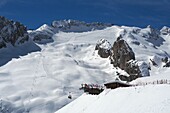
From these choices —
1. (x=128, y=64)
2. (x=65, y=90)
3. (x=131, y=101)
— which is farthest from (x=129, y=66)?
(x=131, y=101)

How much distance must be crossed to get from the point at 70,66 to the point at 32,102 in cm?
5505

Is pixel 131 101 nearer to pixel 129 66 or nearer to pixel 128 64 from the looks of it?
pixel 129 66

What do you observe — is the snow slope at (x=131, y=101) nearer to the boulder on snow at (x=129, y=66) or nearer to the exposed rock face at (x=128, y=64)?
the boulder on snow at (x=129, y=66)

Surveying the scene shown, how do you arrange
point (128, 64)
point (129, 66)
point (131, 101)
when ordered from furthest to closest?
1. point (128, 64)
2. point (129, 66)
3. point (131, 101)

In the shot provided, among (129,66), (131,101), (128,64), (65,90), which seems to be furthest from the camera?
(128,64)

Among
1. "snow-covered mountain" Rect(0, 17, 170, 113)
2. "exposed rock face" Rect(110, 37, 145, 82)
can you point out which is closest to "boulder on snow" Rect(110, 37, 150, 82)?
"exposed rock face" Rect(110, 37, 145, 82)

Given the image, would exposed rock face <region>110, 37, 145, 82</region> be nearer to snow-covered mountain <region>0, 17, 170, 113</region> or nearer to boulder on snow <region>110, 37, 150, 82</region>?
boulder on snow <region>110, 37, 150, 82</region>

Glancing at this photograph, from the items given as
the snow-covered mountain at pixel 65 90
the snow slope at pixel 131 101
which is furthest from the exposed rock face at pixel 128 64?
the snow slope at pixel 131 101

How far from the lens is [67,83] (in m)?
159

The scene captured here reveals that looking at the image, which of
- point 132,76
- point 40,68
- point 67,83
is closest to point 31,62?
point 40,68

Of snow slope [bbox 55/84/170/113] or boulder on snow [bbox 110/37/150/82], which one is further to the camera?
boulder on snow [bbox 110/37/150/82]

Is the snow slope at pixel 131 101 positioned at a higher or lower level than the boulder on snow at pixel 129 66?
lower

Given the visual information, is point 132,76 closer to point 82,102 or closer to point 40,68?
point 40,68

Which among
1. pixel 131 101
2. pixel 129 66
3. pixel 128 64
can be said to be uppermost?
pixel 128 64
